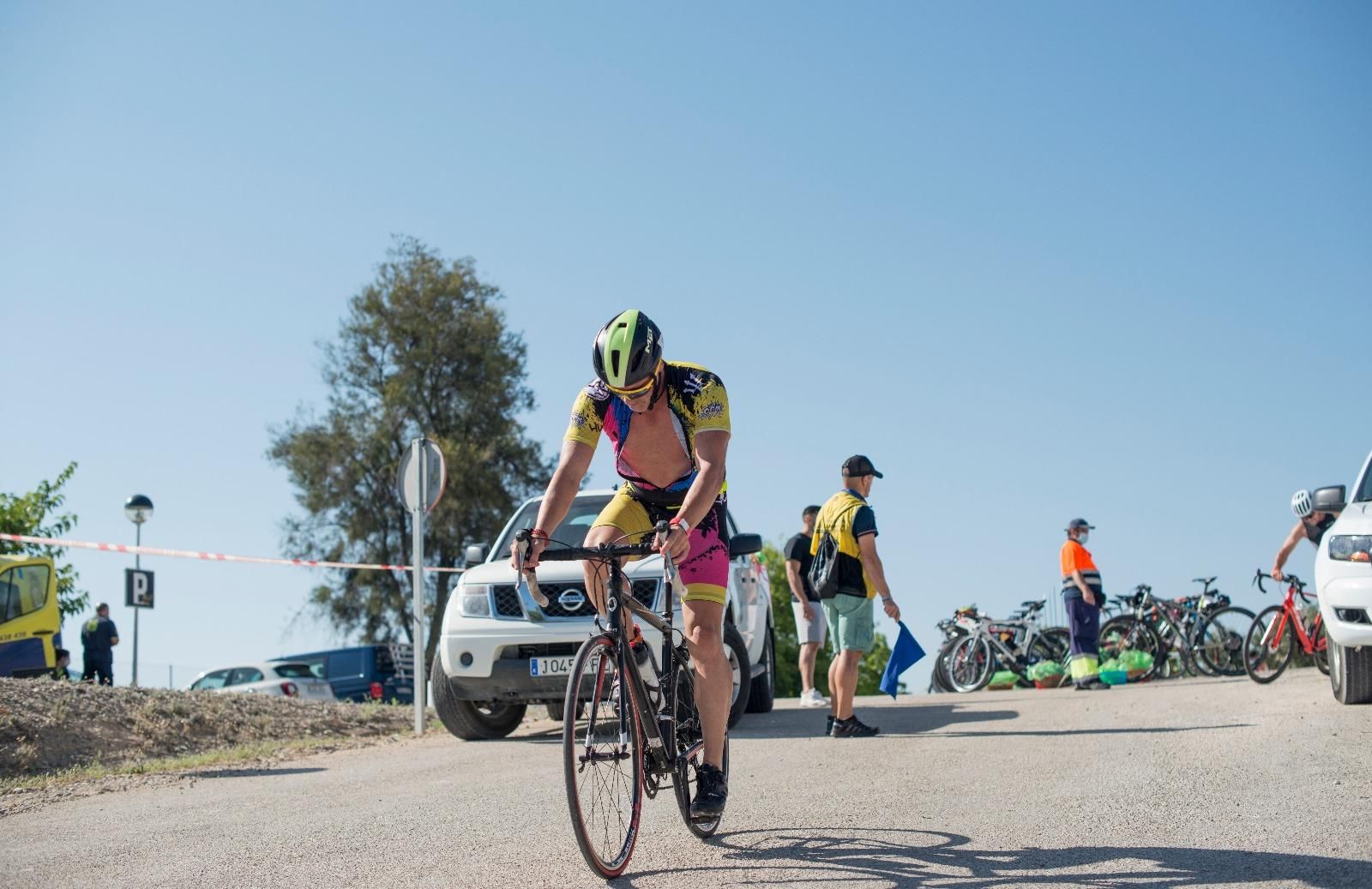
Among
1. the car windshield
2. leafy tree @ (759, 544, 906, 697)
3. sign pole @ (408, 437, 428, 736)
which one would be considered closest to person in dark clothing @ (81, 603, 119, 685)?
sign pole @ (408, 437, 428, 736)

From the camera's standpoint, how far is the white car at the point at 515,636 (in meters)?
10.3

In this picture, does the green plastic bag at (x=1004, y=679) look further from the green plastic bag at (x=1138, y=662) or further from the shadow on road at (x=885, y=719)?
the shadow on road at (x=885, y=719)

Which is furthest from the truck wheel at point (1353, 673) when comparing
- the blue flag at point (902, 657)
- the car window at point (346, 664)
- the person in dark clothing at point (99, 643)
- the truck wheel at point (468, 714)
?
the car window at point (346, 664)

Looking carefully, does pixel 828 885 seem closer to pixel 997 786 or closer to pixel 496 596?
pixel 997 786

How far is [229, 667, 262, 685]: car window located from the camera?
2717cm

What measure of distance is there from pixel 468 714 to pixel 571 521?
1.69 m

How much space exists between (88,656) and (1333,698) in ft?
55.6

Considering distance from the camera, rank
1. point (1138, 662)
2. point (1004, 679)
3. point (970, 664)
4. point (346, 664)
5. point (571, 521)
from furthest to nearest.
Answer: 1. point (346, 664)
2. point (1004, 679)
3. point (970, 664)
4. point (1138, 662)
5. point (571, 521)

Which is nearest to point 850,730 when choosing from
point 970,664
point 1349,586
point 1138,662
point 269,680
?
point 1349,586

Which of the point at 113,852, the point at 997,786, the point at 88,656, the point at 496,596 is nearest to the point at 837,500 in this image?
the point at 496,596

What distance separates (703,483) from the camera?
17.2 feet

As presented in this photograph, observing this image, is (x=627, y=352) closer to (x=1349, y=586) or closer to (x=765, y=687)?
(x=1349, y=586)

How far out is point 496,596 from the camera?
10.7m

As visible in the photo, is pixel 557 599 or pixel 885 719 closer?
pixel 557 599
